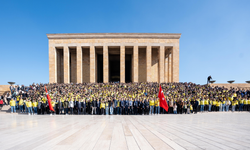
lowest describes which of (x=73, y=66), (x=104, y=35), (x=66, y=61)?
(x=73, y=66)

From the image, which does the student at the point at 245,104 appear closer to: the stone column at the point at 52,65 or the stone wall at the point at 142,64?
the stone wall at the point at 142,64

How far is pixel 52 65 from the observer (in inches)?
1316


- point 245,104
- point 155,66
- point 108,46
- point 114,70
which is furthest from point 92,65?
point 245,104

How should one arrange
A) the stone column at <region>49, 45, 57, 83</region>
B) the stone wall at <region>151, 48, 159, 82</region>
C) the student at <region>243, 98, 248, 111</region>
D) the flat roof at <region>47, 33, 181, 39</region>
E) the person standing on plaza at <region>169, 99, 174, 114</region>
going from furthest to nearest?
the stone wall at <region>151, 48, 159, 82</region>
the flat roof at <region>47, 33, 181, 39</region>
the stone column at <region>49, 45, 57, 83</region>
the student at <region>243, 98, 248, 111</region>
the person standing on plaza at <region>169, 99, 174, 114</region>

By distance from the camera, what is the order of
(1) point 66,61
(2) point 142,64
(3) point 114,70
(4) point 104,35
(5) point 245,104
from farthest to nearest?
(3) point 114,70 < (2) point 142,64 < (1) point 66,61 < (4) point 104,35 < (5) point 245,104

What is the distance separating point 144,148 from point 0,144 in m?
4.50

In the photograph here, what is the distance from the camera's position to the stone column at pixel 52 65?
33062 mm

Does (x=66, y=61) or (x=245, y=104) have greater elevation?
(x=66, y=61)

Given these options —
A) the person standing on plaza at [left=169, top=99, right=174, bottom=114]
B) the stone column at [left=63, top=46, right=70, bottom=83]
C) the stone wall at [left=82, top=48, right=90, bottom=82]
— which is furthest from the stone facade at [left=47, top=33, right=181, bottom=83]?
the person standing on plaza at [left=169, top=99, right=174, bottom=114]

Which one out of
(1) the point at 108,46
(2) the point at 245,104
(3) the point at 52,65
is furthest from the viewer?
(1) the point at 108,46

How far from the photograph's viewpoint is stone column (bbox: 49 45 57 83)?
33.1 m

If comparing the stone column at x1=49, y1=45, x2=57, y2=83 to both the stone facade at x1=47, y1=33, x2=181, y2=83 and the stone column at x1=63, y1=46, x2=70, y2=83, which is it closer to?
the stone facade at x1=47, y1=33, x2=181, y2=83

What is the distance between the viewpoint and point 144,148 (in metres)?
4.21

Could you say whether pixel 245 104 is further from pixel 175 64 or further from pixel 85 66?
pixel 85 66
